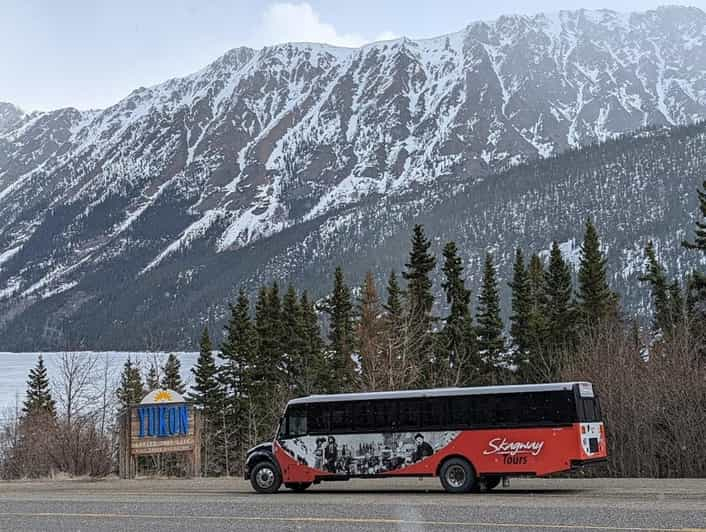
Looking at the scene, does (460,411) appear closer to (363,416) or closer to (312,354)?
(363,416)

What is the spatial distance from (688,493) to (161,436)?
19198 mm

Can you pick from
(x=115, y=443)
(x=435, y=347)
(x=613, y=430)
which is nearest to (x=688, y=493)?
(x=613, y=430)

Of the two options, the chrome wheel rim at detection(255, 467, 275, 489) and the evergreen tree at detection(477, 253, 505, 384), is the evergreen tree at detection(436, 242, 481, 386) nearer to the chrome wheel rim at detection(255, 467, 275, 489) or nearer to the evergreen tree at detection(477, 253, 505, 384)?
the evergreen tree at detection(477, 253, 505, 384)

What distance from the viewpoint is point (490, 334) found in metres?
64.9

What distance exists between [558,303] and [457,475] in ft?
153

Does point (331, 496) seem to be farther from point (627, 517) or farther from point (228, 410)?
point (228, 410)

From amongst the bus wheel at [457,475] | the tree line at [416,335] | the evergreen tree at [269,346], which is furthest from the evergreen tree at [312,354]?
the bus wheel at [457,475]

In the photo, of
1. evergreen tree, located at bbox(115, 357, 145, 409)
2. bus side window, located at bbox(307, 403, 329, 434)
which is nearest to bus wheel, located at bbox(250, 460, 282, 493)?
bus side window, located at bbox(307, 403, 329, 434)

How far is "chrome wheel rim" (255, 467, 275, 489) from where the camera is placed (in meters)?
24.4

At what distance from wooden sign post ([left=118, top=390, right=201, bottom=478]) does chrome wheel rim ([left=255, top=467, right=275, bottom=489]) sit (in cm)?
897

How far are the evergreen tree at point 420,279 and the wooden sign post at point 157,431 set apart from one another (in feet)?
94.4

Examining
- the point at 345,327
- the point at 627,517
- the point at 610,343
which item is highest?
the point at 345,327

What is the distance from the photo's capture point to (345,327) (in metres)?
70.9

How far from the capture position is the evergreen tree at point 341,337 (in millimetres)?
65938
